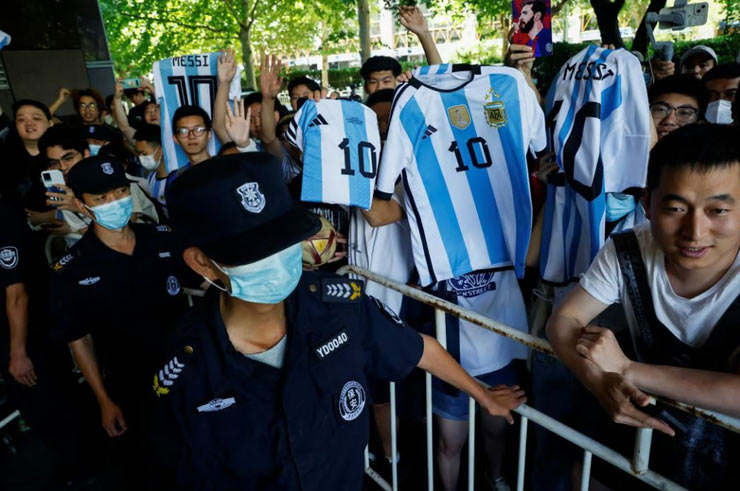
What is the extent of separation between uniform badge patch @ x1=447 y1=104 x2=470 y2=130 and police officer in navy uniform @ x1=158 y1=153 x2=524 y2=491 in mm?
1032

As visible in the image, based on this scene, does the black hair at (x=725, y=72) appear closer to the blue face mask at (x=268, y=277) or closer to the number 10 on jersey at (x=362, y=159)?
the number 10 on jersey at (x=362, y=159)

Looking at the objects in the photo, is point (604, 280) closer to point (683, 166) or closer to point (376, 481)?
point (683, 166)

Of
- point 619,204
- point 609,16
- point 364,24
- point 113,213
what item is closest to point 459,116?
point 619,204

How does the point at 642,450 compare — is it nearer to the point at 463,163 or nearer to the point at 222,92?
the point at 463,163

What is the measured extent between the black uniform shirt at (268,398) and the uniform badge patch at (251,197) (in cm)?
39

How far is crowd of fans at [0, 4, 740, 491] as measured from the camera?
1.43m

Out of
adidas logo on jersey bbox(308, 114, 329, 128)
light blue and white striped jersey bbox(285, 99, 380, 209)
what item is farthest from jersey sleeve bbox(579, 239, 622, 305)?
adidas logo on jersey bbox(308, 114, 329, 128)

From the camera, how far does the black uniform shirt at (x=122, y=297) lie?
262 centimetres

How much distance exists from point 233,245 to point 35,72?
12568 millimetres

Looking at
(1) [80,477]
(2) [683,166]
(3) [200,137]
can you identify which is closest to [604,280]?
(2) [683,166]

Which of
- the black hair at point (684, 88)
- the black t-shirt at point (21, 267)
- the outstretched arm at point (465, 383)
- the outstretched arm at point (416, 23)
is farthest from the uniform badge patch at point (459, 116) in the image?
the black t-shirt at point (21, 267)

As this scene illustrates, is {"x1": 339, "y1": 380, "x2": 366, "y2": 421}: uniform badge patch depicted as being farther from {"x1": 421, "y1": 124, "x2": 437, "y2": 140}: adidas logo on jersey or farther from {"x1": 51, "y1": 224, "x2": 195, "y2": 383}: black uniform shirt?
{"x1": 51, "y1": 224, "x2": 195, "y2": 383}: black uniform shirt

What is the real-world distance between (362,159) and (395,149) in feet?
0.54

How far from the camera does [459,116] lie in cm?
232
